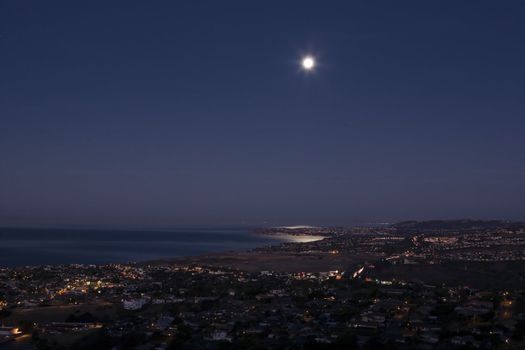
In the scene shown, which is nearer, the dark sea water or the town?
the town

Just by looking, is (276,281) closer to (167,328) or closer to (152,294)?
(152,294)

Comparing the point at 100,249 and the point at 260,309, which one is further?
the point at 100,249

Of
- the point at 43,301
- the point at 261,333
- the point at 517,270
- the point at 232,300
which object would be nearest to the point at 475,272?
the point at 517,270

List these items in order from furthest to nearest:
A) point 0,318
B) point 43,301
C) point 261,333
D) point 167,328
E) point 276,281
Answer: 1. point 276,281
2. point 43,301
3. point 0,318
4. point 167,328
5. point 261,333

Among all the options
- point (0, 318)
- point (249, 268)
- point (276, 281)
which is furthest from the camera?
point (249, 268)

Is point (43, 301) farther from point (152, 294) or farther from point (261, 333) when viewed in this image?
point (261, 333)

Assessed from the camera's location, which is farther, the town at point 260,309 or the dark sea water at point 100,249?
the dark sea water at point 100,249

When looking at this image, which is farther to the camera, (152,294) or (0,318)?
(152,294)

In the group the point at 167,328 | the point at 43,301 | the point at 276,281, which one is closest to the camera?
the point at 167,328

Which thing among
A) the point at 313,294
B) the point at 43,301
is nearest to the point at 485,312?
the point at 313,294
